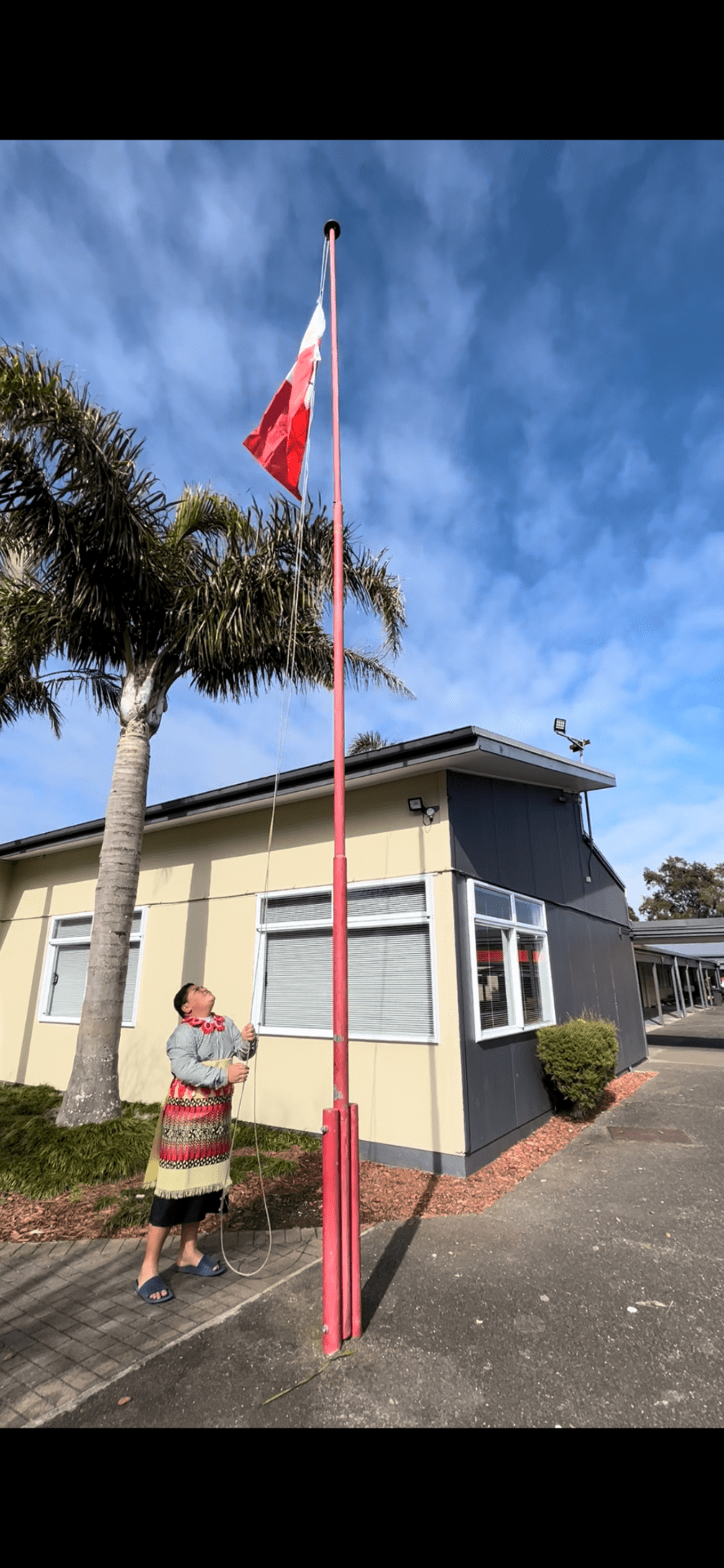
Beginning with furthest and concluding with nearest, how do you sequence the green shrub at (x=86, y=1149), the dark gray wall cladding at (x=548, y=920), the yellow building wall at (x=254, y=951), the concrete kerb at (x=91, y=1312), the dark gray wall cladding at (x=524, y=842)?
the dark gray wall cladding at (x=524, y=842)
the dark gray wall cladding at (x=548, y=920)
the yellow building wall at (x=254, y=951)
the green shrub at (x=86, y=1149)
the concrete kerb at (x=91, y=1312)

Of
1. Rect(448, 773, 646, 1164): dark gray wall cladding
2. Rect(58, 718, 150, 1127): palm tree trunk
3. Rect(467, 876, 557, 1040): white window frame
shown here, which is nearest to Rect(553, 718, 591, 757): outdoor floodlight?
Rect(448, 773, 646, 1164): dark gray wall cladding

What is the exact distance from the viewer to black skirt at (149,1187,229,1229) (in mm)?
3928

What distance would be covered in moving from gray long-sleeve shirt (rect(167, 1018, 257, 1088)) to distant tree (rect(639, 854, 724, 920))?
7364 centimetres

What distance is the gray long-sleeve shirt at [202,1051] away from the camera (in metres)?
3.90

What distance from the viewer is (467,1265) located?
4352 mm

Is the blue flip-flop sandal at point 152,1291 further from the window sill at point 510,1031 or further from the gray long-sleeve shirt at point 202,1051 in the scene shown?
the window sill at point 510,1031

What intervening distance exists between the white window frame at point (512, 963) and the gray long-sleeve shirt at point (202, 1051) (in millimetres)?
3169

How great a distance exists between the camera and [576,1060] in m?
8.30

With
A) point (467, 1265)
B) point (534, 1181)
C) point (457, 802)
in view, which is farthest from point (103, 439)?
point (534, 1181)

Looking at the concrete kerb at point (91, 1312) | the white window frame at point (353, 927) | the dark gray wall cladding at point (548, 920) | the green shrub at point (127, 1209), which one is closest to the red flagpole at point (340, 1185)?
the concrete kerb at point (91, 1312)

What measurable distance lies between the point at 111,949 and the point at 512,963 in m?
4.87

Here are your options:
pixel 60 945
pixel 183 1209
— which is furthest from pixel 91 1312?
pixel 60 945

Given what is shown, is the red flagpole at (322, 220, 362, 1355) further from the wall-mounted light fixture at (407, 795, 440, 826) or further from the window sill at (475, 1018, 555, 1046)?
the window sill at (475, 1018, 555, 1046)
